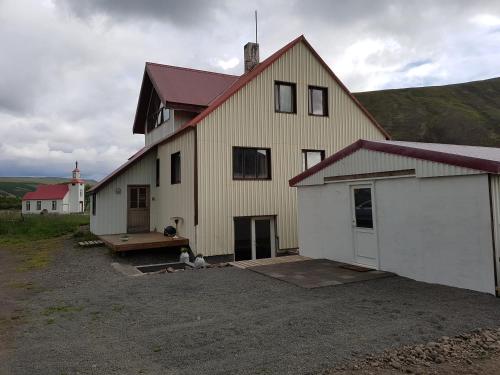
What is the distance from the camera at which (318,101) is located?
50.7ft

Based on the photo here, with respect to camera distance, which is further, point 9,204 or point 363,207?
point 9,204

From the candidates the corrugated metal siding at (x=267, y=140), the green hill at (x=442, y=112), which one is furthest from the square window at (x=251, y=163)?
the green hill at (x=442, y=112)

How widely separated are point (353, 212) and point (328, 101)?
709 centimetres

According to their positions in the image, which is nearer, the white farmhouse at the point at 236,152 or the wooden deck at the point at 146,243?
the wooden deck at the point at 146,243

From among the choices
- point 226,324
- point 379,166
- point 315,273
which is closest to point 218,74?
point 379,166

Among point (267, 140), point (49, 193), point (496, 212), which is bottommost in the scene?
point (496, 212)

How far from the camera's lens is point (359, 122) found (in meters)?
16.3

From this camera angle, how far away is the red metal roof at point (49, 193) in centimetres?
6322

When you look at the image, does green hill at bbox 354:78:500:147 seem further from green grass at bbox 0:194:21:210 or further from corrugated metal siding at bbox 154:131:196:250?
green grass at bbox 0:194:21:210

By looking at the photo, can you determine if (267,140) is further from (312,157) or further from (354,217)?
(354,217)

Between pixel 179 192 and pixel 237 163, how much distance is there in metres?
2.56

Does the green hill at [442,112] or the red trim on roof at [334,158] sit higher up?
the green hill at [442,112]

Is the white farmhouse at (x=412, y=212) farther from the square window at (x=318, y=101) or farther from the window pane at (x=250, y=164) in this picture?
the square window at (x=318, y=101)

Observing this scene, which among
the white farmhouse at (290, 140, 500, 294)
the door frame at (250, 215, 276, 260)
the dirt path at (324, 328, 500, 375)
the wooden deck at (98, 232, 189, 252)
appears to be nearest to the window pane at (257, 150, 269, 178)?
the door frame at (250, 215, 276, 260)
